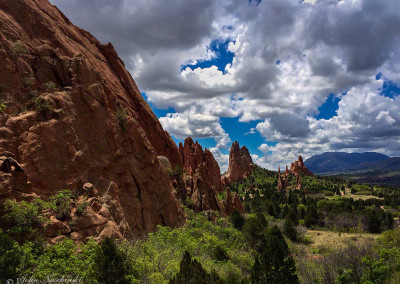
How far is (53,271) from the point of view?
46.9ft

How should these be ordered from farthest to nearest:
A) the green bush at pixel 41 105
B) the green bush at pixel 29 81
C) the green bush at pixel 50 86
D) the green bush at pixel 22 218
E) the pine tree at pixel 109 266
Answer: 1. the green bush at pixel 50 86
2. the green bush at pixel 29 81
3. the green bush at pixel 41 105
4. the green bush at pixel 22 218
5. the pine tree at pixel 109 266

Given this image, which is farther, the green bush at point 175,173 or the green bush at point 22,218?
the green bush at point 175,173

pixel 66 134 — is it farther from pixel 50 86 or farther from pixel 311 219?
pixel 311 219

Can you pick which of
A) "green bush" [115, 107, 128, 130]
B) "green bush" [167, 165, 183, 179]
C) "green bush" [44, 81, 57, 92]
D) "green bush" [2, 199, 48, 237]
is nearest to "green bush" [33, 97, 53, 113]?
"green bush" [44, 81, 57, 92]

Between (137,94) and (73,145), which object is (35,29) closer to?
(73,145)

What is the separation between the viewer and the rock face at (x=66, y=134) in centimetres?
1828

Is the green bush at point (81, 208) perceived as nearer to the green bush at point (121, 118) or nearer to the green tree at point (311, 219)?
the green bush at point (121, 118)

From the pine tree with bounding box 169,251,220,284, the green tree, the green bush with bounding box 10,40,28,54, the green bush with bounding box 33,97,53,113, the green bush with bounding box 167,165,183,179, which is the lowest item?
the green tree

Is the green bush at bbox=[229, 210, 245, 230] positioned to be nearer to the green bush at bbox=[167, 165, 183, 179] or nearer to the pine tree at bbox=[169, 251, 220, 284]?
the green bush at bbox=[167, 165, 183, 179]

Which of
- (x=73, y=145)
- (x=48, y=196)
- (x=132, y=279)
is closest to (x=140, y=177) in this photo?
(x=73, y=145)

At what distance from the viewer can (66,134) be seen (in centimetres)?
2091

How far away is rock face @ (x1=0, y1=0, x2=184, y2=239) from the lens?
720 inches

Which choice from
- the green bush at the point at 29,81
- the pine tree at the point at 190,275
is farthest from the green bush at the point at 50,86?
the pine tree at the point at 190,275

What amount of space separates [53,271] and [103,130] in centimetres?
1353
